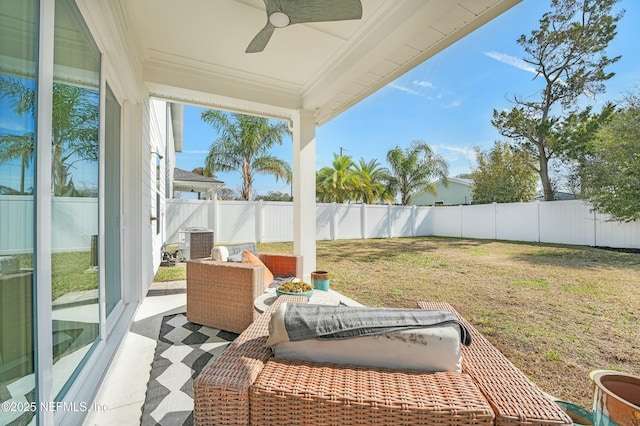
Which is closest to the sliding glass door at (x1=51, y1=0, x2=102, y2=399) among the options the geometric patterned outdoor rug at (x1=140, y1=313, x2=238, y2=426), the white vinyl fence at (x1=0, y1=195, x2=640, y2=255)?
the geometric patterned outdoor rug at (x1=140, y1=313, x2=238, y2=426)

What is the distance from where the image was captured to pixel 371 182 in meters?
14.8

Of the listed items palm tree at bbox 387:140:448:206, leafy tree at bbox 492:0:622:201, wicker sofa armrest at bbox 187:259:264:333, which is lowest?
wicker sofa armrest at bbox 187:259:264:333

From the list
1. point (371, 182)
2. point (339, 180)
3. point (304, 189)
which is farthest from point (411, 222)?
point (304, 189)

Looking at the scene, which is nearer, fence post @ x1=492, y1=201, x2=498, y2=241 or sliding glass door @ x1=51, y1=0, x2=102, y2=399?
sliding glass door @ x1=51, y1=0, x2=102, y2=399

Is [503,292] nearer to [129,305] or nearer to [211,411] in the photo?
[211,411]

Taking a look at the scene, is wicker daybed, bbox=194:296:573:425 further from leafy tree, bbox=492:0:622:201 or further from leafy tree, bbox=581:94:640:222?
leafy tree, bbox=492:0:622:201

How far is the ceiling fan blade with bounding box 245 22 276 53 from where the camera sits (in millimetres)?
2440

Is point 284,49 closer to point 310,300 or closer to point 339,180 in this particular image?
point 310,300

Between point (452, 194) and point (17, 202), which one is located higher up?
point (452, 194)

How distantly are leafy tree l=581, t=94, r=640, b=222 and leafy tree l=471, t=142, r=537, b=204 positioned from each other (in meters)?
5.42

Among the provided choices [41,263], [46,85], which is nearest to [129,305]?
[41,263]

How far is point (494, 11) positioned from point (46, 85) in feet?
9.53

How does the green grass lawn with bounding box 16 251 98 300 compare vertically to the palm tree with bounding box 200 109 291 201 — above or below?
below

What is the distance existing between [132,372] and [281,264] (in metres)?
1.83
